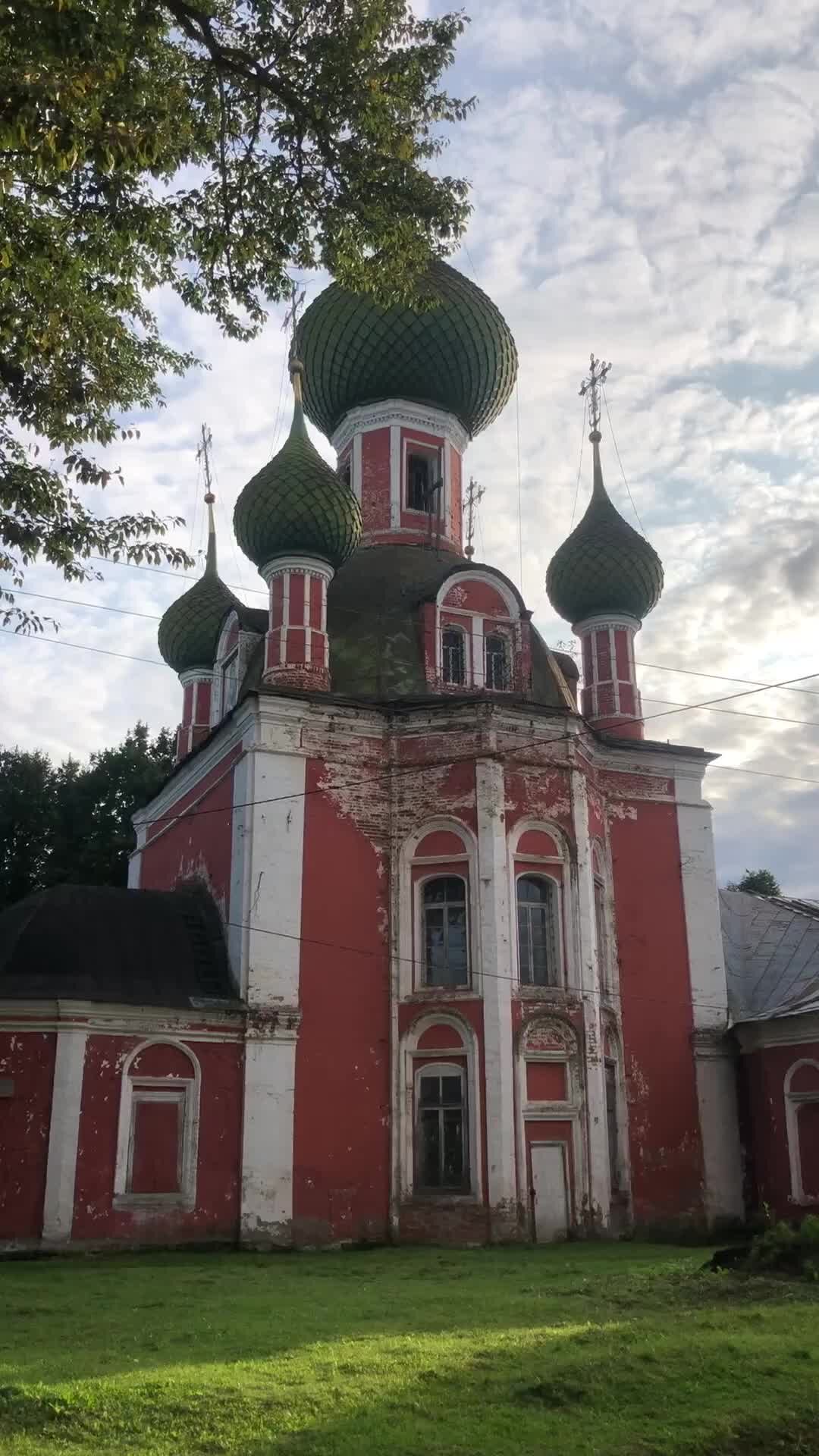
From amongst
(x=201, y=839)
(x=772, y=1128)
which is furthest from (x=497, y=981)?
(x=201, y=839)

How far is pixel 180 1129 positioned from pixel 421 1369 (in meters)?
8.63

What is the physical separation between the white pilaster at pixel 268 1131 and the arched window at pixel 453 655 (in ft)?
17.6

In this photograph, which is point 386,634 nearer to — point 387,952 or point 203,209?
point 387,952

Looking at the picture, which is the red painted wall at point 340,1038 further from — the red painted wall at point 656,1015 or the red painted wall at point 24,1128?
the red painted wall at point 656,1015

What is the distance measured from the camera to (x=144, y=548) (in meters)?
10.5

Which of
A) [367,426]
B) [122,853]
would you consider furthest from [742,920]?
[122,853]

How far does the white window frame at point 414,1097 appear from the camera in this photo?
14977mm

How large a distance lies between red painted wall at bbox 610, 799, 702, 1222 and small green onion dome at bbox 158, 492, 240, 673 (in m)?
7.70

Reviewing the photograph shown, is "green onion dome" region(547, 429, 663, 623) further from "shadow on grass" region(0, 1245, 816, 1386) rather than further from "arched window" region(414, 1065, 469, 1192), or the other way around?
"shadow on grass" region(0, 1245, 816, 1386)

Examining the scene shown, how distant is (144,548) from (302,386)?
39.8 ft

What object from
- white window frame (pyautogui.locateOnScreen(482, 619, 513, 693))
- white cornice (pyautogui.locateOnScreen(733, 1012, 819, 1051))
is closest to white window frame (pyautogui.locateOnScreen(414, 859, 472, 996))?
white window frame (pyautogui.locateOnScreen(482, 619, 513, 693))

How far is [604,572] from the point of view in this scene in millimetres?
20125

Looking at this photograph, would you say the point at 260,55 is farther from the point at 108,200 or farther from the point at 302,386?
the point at 302,386

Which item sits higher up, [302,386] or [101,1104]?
[302,386]
